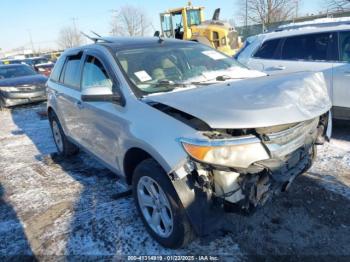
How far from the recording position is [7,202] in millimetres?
4266

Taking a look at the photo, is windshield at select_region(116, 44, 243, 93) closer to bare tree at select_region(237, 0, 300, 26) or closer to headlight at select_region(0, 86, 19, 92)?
headlight at select_region(0, 86, 19, 92)

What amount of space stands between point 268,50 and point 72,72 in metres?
3.68

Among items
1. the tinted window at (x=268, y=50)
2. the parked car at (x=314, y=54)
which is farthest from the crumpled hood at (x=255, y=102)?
the tinted window at (x=268, y=50)

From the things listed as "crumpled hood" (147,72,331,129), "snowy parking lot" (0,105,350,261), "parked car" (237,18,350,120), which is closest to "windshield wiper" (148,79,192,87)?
"crumpled hood" (147,72,331,129)

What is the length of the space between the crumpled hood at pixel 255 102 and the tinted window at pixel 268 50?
128 inches

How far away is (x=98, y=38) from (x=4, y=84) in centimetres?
835

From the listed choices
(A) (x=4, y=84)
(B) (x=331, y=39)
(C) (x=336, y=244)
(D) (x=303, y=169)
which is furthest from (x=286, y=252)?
(A) (x=4, y=84)

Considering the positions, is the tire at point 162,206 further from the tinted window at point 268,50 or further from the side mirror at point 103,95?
the tinted window at point 268,50

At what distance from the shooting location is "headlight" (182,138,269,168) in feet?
7.87

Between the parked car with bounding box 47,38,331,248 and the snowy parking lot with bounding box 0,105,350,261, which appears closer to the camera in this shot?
the parked car with bounding box 47,38,331,248

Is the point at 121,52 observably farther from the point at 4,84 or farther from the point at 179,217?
the point at 4,84

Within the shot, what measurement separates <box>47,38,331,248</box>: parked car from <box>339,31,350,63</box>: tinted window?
7.67 feet

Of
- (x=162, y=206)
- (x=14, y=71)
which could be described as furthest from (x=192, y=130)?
(x=14, y=71)

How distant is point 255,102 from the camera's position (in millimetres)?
2584
